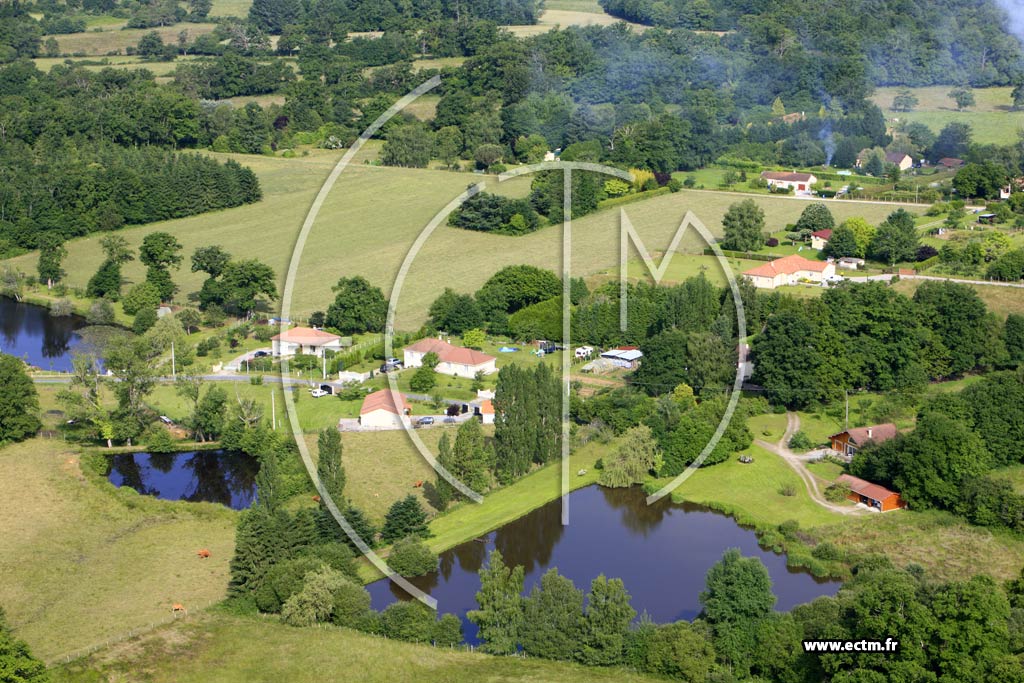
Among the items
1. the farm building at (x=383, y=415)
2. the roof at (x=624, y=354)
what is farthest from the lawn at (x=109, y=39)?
the farm building at (x=383, y=415)

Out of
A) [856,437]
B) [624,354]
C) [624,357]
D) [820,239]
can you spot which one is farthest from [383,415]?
[820,239]

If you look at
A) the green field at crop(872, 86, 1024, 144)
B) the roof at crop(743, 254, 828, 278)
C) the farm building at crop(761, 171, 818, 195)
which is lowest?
the roof at crop(743, 254, 828, 278)

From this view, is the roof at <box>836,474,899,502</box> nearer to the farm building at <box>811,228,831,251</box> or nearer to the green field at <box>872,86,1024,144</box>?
the farm building at <box>811,228,831,251</box>

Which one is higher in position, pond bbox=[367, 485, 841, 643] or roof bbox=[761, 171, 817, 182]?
roof bbox=[761, 171, 817, 182]

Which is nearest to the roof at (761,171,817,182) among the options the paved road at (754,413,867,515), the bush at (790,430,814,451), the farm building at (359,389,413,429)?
the paved road at (754,413,867,515)

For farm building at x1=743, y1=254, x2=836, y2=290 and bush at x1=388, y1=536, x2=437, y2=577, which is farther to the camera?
farm building at x1=743, y1=254, x2=836, y2=290

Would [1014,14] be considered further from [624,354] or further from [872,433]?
[872,433]

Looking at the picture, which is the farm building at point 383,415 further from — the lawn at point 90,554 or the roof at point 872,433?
the roof at point 872,433
